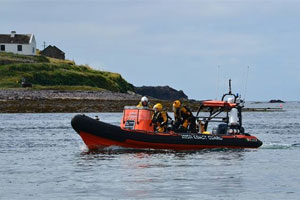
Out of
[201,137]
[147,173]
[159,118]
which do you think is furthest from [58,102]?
[147,173]

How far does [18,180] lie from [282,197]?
7715 millimetres

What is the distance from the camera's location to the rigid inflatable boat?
101 ft

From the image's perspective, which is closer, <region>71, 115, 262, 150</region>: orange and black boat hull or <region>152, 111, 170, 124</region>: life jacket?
<region>71, 115, 262, 150</region>: orange and black boat hull

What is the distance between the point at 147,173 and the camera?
23953 mm

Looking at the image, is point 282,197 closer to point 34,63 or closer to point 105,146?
point 105,146

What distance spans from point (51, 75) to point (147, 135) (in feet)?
224

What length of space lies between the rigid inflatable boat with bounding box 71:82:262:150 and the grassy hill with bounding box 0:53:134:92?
192 ft

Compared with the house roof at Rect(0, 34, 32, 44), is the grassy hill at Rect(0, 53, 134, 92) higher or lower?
lower

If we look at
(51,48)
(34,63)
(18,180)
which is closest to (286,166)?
(18,180)

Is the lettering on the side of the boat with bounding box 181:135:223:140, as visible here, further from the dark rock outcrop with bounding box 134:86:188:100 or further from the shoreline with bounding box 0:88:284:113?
the dark rock outcrop with bounding box 134:86:188:100

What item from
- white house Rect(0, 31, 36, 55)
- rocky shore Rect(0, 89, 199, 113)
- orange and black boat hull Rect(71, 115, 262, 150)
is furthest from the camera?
white house Rect(0, 31, 36, 55)

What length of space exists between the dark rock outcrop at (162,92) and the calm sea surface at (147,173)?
441 feet

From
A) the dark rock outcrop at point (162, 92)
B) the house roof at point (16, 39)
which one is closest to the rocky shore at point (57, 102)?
the house roof at point (16, 39)

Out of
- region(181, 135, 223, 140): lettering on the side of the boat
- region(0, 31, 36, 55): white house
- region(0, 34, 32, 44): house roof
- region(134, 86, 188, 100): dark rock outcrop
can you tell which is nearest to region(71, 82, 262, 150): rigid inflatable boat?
region(181, 135, 223, 140): lettering on the side of the boat
